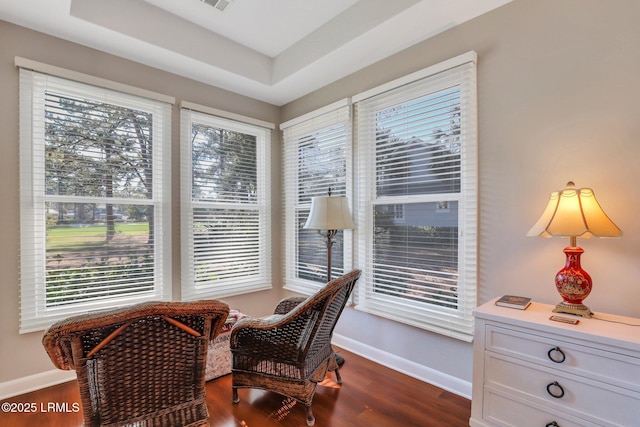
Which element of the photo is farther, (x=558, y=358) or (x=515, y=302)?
(x=515, y=302)

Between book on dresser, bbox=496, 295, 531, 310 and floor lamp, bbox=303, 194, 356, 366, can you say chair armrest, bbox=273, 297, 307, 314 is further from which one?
book on dresser, bbox=496, 295, 531, 310

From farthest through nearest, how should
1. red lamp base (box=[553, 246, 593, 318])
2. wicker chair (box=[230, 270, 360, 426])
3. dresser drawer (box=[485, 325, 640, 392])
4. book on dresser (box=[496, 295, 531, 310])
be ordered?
wicker chair (box=[230, 270, 360, 426])
book on dresser (box=[496, 295, 531, 310])
red lamp base (box=[553, 246, 593, 318])
dresser drawer (box=[485, 325, 640, 392])

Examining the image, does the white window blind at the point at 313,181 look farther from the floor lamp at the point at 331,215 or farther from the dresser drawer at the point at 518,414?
the dresser drawer at the point at 518,414

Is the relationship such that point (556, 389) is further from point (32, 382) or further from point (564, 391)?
point (32, 382)

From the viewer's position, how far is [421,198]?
243cm

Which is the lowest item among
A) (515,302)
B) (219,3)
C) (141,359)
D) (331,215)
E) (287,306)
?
(287,306)

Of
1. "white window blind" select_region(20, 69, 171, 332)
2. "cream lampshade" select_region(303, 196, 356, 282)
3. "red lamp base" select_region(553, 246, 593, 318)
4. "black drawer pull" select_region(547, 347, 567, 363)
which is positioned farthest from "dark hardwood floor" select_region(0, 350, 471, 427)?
"cream lampshade" select_region(303, 196, 356, 282)

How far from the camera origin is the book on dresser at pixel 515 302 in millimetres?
1694

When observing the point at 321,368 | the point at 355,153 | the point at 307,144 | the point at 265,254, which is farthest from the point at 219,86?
the point at 321,368

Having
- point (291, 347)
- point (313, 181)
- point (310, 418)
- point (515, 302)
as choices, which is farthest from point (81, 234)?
point (515, 302)

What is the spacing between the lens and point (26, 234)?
2256mm

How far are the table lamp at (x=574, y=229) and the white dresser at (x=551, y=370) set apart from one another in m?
0.12

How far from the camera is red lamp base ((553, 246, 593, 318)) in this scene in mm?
1569

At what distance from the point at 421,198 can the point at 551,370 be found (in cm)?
133
